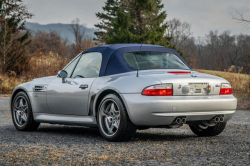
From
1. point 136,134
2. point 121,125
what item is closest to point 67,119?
point 136,134

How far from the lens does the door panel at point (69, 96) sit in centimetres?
705

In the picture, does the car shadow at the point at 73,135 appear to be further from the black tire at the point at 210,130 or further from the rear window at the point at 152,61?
the rear window at the point at 152,61

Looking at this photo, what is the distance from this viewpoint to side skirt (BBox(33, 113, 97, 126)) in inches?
276

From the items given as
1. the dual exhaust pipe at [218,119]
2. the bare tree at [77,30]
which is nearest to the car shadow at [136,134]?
the dual exhaust pipe at [218,119]

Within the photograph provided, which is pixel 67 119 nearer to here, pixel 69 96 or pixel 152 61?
pixel 69 96

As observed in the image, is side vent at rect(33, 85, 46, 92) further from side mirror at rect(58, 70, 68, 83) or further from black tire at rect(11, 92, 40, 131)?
side mirror at rect(58, 70, 68, 83)

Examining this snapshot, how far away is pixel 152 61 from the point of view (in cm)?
708

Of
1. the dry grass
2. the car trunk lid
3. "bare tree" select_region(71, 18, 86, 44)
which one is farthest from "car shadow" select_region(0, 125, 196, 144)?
"bare tree" select_region(71, 18, 86, 44)

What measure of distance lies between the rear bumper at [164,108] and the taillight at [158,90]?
44 mm

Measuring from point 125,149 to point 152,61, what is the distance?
1.87 metres

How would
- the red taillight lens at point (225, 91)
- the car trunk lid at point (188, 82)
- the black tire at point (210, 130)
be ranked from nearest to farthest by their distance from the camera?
the car trunk lid at point (188, 82)
the red taillight lens at point (225, 91)
the black tire at point (210, 130)

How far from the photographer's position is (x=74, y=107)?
7.26 meters

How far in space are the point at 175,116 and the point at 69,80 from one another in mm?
2190

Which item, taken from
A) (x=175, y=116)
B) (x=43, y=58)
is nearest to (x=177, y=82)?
(x=175, y=116)
